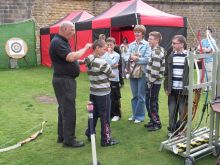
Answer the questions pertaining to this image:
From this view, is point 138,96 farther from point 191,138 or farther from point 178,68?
point 191,138

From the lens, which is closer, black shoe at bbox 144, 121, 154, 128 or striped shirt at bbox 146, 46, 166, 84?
striped shirt at bbox 146, 46, 166, 84

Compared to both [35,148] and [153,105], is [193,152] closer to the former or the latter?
[153,105]

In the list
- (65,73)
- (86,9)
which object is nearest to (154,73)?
(65,73)

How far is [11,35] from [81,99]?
9.95 meters

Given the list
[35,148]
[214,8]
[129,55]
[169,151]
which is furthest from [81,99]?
[214,8]

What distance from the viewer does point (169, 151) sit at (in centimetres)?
482

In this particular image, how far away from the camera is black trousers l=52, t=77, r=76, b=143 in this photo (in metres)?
4.86

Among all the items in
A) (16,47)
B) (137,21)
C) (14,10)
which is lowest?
(16,47)

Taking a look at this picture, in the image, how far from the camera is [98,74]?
4.92m

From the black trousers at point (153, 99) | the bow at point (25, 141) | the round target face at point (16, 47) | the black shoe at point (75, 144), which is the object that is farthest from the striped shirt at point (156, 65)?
the round target face at point (16, 47)

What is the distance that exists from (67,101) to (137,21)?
6251 millimetres

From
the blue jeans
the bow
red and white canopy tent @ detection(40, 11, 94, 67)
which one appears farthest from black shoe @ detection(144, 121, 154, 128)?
red and white canopy tent @ detection(40, 11, 94, 67)

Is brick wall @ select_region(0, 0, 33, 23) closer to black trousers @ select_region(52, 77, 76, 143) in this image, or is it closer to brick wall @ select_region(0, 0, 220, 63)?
brick wall @ select_region(0, 0, 220, 63)

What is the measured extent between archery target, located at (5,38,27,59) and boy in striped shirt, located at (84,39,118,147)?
1251 cm
